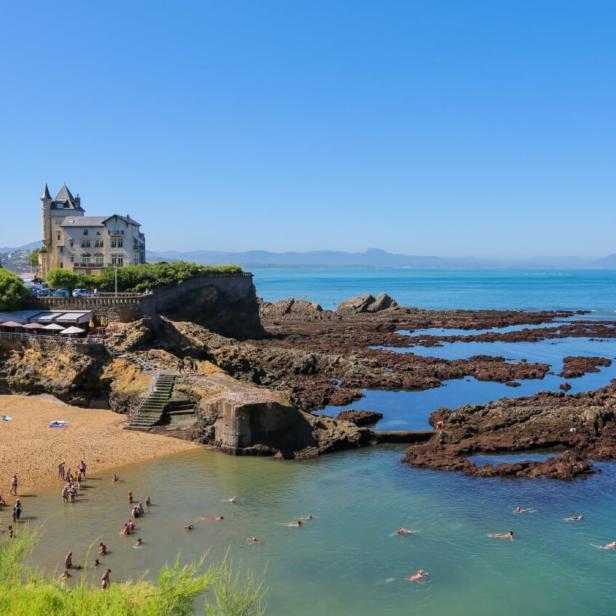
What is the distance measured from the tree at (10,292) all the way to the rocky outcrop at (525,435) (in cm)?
3041

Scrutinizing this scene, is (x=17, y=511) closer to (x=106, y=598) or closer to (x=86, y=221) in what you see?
(x=106, y=598)

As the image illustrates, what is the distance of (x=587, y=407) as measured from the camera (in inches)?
1529

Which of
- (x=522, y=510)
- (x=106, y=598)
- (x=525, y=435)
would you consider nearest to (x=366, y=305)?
(x=525, y=435)

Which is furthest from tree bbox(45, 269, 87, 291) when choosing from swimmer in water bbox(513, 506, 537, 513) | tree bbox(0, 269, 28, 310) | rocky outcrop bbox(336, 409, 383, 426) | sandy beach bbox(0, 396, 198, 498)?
swimmer in water bbox(513, 506, 537, 513)

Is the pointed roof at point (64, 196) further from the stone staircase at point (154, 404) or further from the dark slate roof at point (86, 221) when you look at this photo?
the stone staircase at point (154, 404)

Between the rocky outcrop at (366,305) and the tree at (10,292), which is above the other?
the tree at (10,292)

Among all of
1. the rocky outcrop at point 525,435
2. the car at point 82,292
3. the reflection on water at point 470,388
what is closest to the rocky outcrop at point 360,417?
the reflection on water at point 470,388

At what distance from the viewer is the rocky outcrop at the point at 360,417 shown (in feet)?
131

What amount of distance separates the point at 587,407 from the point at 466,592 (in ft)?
69.6

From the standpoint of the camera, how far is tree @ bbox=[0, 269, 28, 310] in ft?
159

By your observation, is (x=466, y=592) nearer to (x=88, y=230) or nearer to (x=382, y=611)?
(x=382, y=611)

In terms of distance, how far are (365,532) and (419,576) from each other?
3.53 metres

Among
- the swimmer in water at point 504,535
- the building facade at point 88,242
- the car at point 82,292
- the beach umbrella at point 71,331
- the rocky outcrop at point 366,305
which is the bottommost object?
the swimmer in water at point 504,535

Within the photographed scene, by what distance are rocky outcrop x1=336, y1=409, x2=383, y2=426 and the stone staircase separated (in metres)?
9.90
